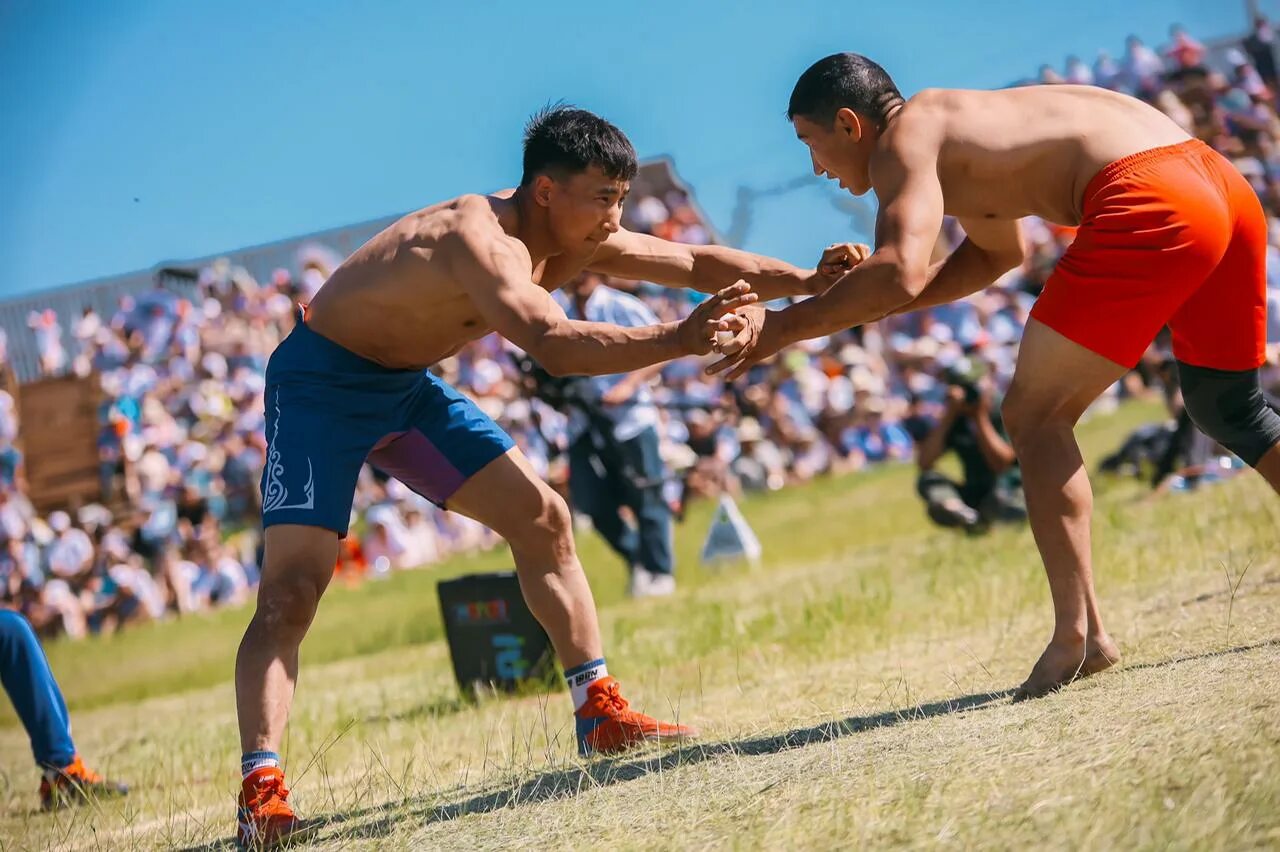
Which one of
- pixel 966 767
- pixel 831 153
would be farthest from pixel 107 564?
pixel 966 767

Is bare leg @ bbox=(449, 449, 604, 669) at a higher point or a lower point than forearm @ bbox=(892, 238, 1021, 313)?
lower

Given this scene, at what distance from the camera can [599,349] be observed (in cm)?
337

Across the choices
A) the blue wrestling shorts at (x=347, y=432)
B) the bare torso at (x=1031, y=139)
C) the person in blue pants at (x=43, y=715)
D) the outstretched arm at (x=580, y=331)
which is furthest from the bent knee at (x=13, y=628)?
the bare torso at (x=1031, y=139)

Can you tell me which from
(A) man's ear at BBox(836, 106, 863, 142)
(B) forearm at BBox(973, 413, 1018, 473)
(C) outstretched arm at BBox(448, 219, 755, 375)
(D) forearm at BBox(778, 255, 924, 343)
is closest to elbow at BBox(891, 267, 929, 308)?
(D) forearm at BBox(778, 255, 924, 343)

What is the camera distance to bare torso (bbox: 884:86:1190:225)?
358cm

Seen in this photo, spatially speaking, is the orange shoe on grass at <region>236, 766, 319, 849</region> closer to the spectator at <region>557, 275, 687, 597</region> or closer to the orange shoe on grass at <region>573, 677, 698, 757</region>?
the orange shoe on grass at <region>573, 677, 698, 757</region>

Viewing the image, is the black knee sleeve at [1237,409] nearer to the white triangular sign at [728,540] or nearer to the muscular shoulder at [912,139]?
the muscular shoulder at [912,139]

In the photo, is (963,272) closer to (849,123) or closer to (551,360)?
(849,123)

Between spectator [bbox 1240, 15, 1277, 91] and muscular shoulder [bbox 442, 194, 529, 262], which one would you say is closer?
muscular shoulder [bbox 442, 194, 529, 262]

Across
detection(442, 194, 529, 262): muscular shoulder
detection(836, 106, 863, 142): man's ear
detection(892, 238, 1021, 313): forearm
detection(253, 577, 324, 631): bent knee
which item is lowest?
detection(253, 577, 324, 631): bent knee

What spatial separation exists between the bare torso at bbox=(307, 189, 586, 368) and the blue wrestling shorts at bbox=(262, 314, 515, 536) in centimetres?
6

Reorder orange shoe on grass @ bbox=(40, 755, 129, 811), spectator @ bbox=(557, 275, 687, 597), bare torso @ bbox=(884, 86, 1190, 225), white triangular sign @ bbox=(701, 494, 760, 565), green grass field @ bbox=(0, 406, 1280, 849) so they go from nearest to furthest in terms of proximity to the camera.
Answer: green grass field @ bbox=(0, 406, 1280, 849)
bare torso @ bbox=(884, 86, 1190, 225)
orange shoe on grass @ bbox=(40, 755, 129, 811)
spectator @ bbox=(557, 275, 687, 597)
white triangular sign @ bbox=(701, 494, 760, 565)

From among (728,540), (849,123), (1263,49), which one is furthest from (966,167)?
(1263,49)

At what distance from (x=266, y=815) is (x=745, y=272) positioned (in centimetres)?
211
